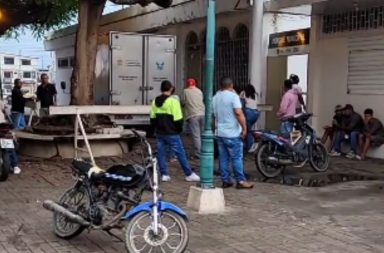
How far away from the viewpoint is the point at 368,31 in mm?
14641

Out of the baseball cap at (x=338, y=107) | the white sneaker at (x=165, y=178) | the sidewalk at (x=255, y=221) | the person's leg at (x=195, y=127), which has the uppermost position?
the baseball cap at (x=338, y=107)

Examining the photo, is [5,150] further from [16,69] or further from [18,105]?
[16,69]

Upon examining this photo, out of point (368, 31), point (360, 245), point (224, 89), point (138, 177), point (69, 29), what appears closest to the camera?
point (138, 177)

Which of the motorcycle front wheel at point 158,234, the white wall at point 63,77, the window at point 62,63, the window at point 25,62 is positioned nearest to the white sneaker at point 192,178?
the motorcycle front wheel at point 158,234

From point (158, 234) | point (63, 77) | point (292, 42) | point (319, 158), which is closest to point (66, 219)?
point (158, 234)

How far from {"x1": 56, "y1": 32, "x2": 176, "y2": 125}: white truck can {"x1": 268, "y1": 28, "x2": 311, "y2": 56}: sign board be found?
3.69 meters

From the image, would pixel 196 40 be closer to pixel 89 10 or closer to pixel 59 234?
pixel 89 10

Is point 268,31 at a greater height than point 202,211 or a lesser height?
greater

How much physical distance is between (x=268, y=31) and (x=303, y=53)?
1596mm

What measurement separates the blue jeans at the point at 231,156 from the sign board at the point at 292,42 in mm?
7192

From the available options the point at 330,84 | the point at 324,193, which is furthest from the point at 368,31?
the point at 324,193

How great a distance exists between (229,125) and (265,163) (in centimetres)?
194

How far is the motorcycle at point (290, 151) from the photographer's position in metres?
11.5

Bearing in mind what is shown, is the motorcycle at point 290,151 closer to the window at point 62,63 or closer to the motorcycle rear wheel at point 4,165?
the motorcycle rear wheel at point 4,165
